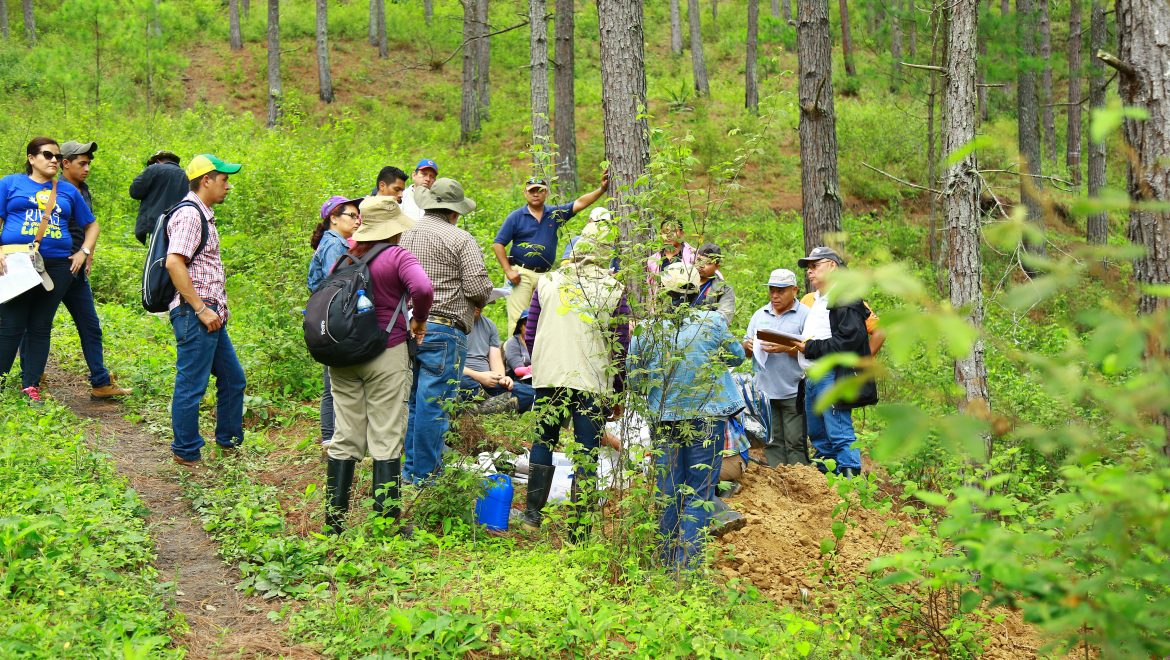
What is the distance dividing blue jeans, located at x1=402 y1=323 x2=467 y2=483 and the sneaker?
309cm

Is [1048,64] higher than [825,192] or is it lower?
higher

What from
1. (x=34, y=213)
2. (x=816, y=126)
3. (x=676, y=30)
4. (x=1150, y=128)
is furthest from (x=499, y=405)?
(x=676, y=30)

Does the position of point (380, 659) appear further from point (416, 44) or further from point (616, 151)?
point (416, 44)

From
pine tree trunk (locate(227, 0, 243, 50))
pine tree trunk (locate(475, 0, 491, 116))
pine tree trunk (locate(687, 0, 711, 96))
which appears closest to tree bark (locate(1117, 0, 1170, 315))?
pine tree trunk (locate(475, 0, 491, 116))

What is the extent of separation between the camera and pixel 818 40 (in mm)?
10242

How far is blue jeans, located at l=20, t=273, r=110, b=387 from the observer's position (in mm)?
7227

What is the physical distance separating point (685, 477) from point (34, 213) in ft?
17.0

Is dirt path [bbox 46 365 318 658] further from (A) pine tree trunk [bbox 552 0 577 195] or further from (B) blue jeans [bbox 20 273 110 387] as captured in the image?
(A) pine tree trunk [bbox 552 0 577 195]

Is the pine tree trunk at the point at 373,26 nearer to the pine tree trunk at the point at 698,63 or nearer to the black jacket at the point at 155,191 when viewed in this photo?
the pine tree trunk at the point at 698,63

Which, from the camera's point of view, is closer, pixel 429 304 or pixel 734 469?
pixel 429 304

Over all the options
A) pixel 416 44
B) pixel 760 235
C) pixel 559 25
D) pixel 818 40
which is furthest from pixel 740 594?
pixel 416 44

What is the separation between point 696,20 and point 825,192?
20.3 metres

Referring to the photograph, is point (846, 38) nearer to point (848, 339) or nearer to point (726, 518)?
point (848, 339)

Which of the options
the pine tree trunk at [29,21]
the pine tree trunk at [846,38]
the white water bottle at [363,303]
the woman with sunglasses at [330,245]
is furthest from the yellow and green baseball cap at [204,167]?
the pine tree trunk at [29,21]
